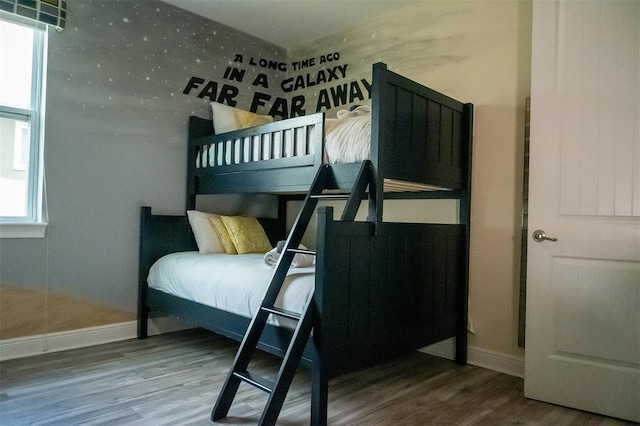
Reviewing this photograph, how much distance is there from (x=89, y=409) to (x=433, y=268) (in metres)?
1.89

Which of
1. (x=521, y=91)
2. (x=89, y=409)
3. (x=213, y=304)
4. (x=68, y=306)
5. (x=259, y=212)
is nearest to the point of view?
(x=89, y=409)

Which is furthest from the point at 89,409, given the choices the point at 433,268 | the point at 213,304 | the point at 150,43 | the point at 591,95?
the point at 591,95

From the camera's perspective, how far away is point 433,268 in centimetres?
256

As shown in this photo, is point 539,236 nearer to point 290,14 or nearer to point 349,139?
point 349,139

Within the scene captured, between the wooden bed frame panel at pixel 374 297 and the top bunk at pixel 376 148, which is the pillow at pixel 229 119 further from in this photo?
the wooden bed frame panel at pixel 374 297

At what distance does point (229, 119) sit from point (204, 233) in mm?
918

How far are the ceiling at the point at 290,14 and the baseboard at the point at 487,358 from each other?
8.09ft

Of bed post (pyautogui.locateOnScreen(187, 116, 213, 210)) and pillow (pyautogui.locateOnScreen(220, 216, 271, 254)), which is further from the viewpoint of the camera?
bed post (pyautogui.locateOnScreen(187, 116, 213, 210))

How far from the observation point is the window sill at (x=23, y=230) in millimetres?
2670

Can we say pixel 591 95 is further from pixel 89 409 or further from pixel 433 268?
pixel 89 409

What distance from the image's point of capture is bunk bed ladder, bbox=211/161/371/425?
5.93ft

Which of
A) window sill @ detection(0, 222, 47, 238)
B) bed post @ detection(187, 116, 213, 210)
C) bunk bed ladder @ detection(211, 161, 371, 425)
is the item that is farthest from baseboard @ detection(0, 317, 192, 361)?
bunk bed ladder @ detection(211, 161, 371, 425)

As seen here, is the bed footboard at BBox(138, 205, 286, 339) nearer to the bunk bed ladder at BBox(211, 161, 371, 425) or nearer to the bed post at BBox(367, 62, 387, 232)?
the bunk bed ladder at BBox(211, 161, 371, 425)

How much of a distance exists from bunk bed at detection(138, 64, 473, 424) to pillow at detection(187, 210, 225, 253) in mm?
186
